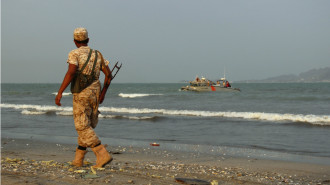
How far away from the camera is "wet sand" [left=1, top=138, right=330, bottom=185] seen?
433cm

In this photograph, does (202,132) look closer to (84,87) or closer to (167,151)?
(167,151)

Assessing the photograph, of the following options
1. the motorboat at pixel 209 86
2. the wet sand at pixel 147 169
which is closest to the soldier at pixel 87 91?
the wet sand at pixel 147 169

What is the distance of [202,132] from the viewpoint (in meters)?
11.8

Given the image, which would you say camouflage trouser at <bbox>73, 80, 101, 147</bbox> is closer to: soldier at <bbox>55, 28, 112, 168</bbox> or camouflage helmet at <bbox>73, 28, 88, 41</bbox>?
soldier at <bbox>55, 28, 112, 168</bbox>

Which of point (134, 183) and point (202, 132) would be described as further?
point (202, 132)

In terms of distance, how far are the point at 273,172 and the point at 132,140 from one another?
4.98 m

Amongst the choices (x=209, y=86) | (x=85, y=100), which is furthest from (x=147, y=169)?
(x=209, y=86)

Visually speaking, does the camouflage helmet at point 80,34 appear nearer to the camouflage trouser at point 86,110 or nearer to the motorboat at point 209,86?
the camouflage trouser at point 86,110

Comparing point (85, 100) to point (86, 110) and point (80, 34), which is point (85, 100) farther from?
point (80, 34)

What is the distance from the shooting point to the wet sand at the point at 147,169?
14.2 feet

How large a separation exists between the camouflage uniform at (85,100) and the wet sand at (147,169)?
458 millimetres

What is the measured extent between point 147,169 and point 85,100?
1456 mm

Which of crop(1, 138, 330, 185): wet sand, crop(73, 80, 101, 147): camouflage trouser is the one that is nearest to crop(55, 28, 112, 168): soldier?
crop(73, 80, 101, 147): camouflage trouser

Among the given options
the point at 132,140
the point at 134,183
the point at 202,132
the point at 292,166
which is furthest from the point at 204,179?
the point at 202,132
